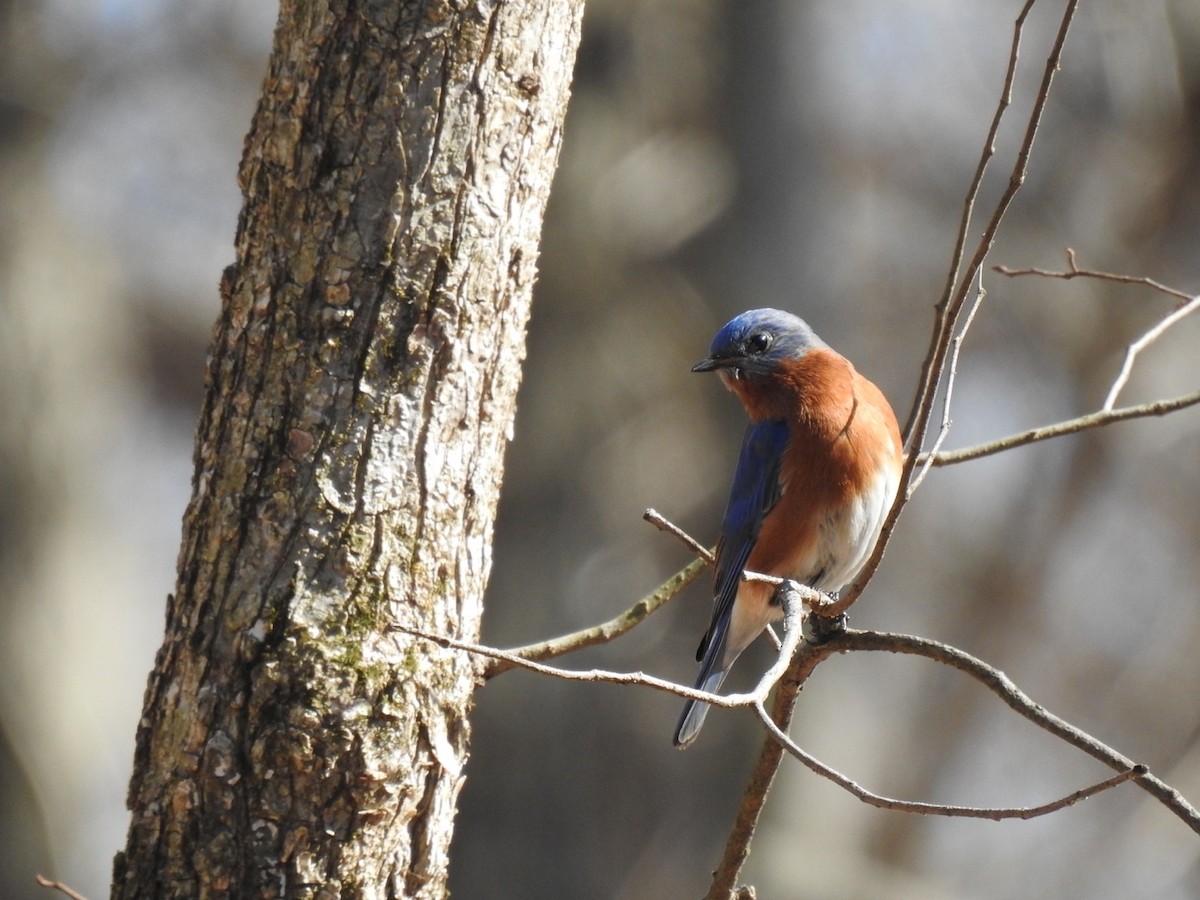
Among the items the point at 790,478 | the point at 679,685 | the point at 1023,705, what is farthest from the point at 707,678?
the point at 679,685

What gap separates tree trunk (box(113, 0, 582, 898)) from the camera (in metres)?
2.10

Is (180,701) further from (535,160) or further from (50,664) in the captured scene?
(50,664)

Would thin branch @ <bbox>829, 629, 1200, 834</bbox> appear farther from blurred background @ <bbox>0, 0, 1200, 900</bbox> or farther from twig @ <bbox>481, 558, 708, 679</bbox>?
blurred background @ <bbox>0, 0, 1200, 900</bbox>

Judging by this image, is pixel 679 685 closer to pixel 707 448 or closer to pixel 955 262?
pixel 955 262

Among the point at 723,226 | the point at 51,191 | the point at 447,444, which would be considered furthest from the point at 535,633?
the point at 447,444

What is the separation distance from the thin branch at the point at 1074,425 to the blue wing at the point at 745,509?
91 centimetres

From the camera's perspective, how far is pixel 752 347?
391 centimetres

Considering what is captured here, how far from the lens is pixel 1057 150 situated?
9.07 meters

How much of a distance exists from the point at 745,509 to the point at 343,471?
6.28ft

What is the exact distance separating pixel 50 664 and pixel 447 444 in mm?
6300

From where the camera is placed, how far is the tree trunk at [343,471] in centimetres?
210

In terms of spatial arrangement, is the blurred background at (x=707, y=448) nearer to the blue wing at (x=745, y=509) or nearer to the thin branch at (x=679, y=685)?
the blue wing at (x=745, y=509)

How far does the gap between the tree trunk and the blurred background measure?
4.91 meters

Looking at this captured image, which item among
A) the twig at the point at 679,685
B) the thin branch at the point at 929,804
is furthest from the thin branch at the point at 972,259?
the thin branch at the point at 929,804
